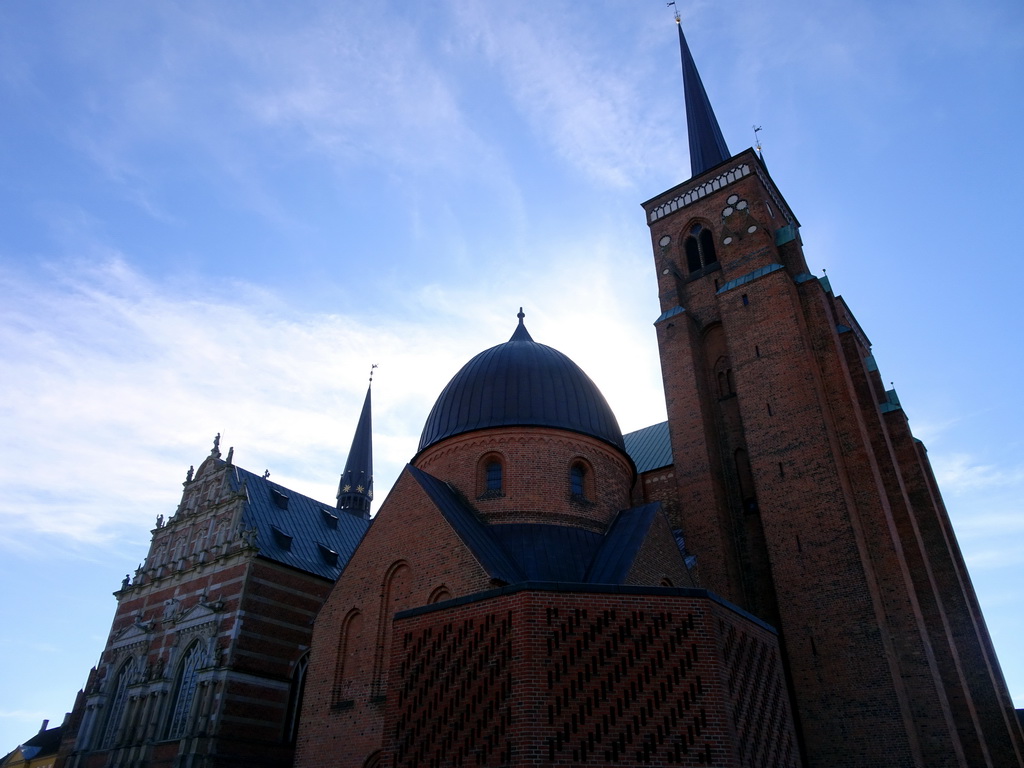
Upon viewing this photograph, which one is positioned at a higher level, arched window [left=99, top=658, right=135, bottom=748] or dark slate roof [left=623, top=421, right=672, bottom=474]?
dark slate roof [left=623, top=421, right=672, bottom=474]

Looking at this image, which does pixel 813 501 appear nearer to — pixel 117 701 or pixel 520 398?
pixel 520 398

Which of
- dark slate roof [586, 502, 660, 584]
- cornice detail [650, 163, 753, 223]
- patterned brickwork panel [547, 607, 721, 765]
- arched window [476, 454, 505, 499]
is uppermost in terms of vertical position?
cornice detail [650, 163, 753, 223]

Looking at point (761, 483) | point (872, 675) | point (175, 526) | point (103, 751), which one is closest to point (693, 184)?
point (761, 483)

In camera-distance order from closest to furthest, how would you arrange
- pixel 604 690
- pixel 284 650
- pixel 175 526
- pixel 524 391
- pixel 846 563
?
pixel 604 690
pixel 846 563
pixel 524 391
pixel 284 650
pixel 175 526

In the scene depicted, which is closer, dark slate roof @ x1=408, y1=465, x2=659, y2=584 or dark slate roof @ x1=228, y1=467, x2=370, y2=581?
dark slate roof @ x1=408, y1=465, x2=659, y2=584

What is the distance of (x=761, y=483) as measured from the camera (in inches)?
959

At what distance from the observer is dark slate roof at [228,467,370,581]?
2978 centimetres

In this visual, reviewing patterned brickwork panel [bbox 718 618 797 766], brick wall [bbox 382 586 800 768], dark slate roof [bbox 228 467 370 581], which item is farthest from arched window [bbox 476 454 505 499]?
patterned brickwork panel [bbox 718 618 797 766]

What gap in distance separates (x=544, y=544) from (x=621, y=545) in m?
2.15

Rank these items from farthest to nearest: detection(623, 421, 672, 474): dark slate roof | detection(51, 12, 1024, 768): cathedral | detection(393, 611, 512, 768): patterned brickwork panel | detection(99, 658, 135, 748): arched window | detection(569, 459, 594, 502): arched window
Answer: detection(623, 421, 672, 474): dark slate roof → detection(99, 658, 135, 748): arched window → detection(569, 459, 594, 502): arched window → detection(51, 12, 1024, 768): cathedral → detection(393, 611, 512, 768): patterned brickwork panel

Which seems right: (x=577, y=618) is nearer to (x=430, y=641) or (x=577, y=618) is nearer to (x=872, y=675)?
(x=430, y=641)

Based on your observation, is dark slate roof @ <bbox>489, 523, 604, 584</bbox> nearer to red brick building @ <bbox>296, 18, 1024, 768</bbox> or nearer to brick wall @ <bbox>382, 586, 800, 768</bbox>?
red brick building @ <bbox>296, 18, 1024, 768</bbox>

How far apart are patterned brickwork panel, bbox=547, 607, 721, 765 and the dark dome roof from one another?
9.49m

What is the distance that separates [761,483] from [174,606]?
23.6 metres
